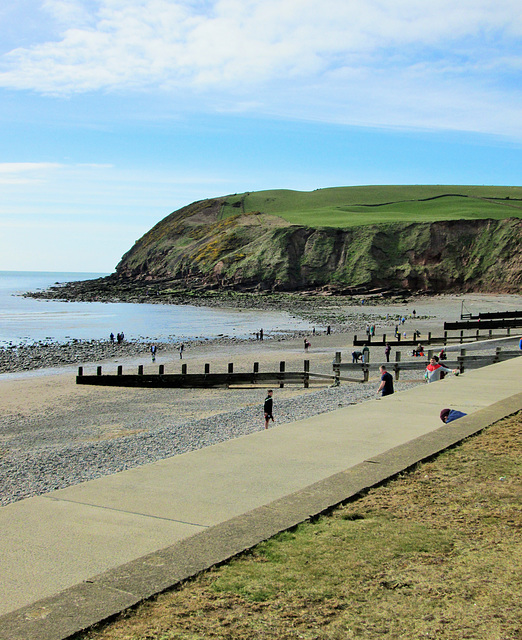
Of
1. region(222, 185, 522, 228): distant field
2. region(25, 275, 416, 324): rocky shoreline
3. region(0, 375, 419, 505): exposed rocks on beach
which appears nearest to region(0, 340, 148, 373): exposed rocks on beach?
region(0, 375, 419, 505): exposed rocks on beach

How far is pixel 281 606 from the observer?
4.08 m

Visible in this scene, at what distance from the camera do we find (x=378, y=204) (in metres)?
158

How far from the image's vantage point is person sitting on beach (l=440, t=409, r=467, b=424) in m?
9.88

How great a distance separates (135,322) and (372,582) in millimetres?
64193

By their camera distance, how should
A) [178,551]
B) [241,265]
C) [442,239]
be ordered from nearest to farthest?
1. [178,551]
2. [442,239]
3. [241,265]

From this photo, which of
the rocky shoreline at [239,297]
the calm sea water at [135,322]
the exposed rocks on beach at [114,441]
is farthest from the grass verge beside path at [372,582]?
the rocky shoreline at [239,297]

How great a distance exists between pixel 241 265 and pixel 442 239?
36052 millimetres

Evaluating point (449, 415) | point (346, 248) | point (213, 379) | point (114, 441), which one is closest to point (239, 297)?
point (346, 248)

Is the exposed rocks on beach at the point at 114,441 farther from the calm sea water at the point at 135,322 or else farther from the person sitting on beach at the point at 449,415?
the calm sea water at the point at 135,322

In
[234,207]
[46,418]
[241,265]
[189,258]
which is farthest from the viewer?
[234,207]

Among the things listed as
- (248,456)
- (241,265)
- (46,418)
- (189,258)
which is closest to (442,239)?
(241,265)

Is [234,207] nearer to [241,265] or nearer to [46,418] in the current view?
[241,265]

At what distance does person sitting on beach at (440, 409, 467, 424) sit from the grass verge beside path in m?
3.57

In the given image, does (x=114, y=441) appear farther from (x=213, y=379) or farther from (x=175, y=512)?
(x=213, y=379)
